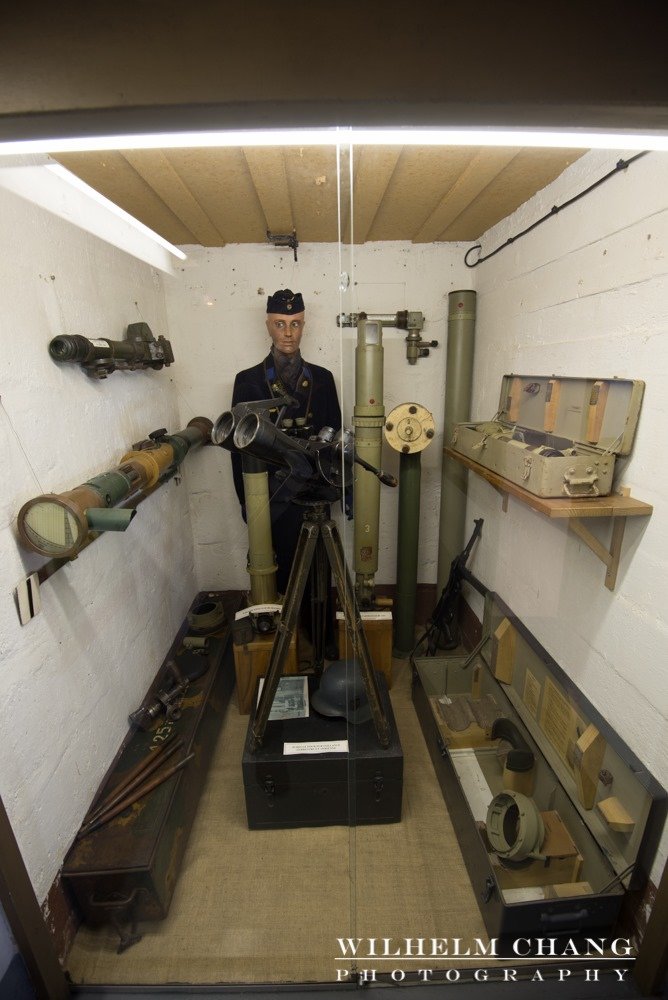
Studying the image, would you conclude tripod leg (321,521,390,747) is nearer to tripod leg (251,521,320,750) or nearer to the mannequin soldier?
tripod leg (251,521,320,750)

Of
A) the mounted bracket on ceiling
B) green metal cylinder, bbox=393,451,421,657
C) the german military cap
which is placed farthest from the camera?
green metal cylinder, bbox=393,451,421,657

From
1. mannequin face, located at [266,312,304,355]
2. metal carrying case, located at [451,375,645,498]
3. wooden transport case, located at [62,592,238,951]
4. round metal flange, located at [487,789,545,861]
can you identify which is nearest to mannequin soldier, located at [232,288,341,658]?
mannequin face, located at [266,312,304,355]

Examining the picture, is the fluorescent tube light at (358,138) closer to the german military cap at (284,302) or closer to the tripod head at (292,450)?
the tripod head at (292,450)

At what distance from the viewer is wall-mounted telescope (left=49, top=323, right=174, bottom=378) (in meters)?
1.12

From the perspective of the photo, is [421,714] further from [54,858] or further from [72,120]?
[72,120]

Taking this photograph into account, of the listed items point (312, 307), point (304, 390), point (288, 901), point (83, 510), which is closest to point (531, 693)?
point (288, 901)

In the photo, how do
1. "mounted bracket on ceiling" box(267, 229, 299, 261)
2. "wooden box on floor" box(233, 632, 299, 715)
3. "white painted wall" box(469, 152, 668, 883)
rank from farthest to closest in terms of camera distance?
1. "wooden box on floor" box(233, 632, 299, 715)
2. "mounted bracket on ceiling" box(267, 229, 299, 261)
3. "white painted wall" box(469, 152, 668, 883)

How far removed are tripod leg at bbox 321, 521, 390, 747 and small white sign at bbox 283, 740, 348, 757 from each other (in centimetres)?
13

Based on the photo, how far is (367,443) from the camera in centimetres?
179

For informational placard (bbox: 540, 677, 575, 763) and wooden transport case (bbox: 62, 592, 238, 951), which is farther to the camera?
informational placard (bbox: 540, 677, 575, 763)

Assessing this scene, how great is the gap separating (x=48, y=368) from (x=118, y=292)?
512 millimetres

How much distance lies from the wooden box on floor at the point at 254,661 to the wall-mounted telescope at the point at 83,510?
81 centimetres

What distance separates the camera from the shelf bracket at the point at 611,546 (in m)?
1.07

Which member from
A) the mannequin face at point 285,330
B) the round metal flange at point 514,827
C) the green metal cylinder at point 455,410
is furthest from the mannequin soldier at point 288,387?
the round metal flange at point 514,827
